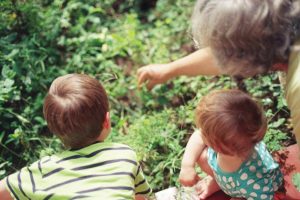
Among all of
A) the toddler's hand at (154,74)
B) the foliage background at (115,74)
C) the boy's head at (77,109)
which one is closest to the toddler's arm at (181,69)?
the toddler's hand at (154,74)

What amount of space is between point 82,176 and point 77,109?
0.83 ft

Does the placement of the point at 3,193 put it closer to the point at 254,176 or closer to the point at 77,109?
the point at 77,109

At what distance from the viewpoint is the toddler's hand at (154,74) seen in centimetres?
274

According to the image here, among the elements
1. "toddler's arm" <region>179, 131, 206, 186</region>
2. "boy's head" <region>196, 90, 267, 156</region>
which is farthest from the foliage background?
"boy's head" <region>196, 90, 267, 156</region>

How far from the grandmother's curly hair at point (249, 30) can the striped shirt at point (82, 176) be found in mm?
541

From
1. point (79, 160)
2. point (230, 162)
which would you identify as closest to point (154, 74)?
point (230, 162)

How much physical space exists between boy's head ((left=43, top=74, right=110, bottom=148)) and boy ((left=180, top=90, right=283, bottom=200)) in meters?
0.40

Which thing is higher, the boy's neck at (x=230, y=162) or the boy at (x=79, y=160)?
the boy at (x=79, y=160)

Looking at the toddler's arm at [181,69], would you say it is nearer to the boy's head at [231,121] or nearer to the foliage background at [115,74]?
the foliage background at [115,74]

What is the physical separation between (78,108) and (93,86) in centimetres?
12

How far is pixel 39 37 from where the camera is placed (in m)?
3.18

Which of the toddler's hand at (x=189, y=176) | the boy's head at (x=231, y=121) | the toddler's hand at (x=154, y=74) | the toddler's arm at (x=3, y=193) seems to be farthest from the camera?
the toddler's hand at (x=154, y=74)

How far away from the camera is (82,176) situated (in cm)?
175

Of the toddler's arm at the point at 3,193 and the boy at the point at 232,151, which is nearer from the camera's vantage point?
the boy at the point at 232,151
